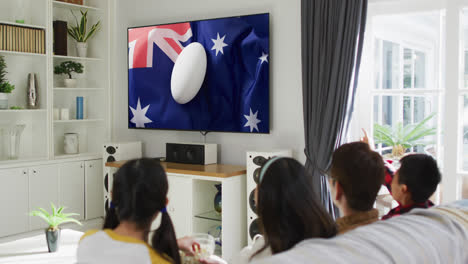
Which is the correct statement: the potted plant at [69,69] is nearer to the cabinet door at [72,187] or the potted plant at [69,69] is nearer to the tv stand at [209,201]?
the cabinet door at [72,187]

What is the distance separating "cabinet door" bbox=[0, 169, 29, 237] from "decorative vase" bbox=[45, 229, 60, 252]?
72.0 inches

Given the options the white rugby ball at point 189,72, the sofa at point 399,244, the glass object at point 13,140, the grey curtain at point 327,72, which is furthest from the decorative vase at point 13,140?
the sofa at point 399,244

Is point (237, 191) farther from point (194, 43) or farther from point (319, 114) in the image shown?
point (194, 43)

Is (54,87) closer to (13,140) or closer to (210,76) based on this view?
(13,140)

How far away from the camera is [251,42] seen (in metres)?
4.41

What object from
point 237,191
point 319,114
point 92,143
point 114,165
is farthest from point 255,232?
point 92,143

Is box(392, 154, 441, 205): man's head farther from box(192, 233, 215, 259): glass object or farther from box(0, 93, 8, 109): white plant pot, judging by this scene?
box(0, 93, 8, 109): white plant pot

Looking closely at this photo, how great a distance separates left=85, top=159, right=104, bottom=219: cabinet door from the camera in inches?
209

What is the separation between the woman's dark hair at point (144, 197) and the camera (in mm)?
1682

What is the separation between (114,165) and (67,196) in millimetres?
686

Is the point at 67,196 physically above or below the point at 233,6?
below

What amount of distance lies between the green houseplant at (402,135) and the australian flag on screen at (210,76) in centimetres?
94

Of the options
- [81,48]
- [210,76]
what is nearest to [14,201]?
[81,48]

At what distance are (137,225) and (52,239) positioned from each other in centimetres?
159
